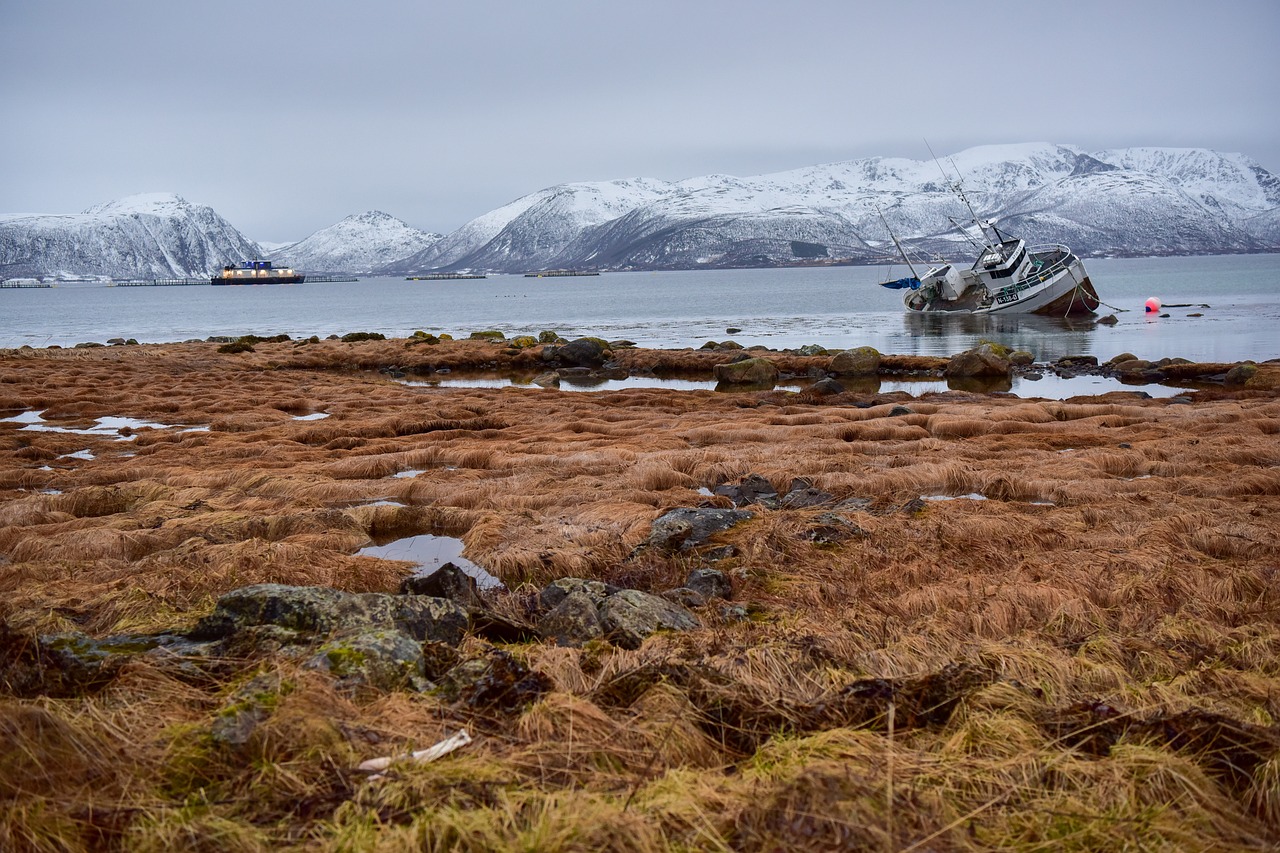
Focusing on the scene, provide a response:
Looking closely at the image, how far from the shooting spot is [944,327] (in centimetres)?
6128

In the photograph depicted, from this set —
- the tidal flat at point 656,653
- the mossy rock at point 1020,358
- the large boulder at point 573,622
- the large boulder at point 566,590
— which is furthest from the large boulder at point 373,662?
the mossy rock at point 1020,358

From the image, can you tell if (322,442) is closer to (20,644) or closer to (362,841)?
(20,644)

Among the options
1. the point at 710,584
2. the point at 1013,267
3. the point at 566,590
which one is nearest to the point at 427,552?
the point at 566,590

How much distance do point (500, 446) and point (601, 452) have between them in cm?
243

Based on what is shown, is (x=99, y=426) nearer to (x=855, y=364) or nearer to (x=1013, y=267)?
(x=855, y=364)

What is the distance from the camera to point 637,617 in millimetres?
6129

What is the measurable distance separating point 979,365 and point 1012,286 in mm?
38324

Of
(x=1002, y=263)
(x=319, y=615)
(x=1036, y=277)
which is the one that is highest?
(x=1002, y=263)

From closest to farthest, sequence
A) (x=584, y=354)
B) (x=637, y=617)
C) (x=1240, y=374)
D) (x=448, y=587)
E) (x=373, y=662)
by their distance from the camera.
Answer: (x=373, y=662) → (x=637, y=617) → (x=448, y=587) → (x=1240, y=374) → (x=584, y=354)

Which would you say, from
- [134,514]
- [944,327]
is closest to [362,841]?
[134,514]

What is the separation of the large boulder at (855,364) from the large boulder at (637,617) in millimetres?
30497

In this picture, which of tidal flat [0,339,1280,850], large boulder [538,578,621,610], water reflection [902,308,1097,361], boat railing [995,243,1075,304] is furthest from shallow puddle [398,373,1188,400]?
boat railing [995,243,1075,304]

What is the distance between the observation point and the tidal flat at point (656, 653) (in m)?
3.29

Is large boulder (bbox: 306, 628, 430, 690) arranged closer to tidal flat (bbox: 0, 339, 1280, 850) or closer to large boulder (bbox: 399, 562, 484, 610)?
tidal flat (bbox: 0, 339, 1280, 850)
